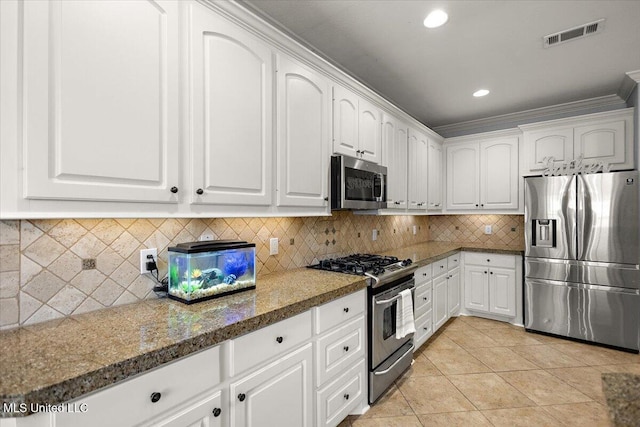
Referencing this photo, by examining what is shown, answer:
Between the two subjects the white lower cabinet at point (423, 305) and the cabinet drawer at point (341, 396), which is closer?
the cabinet drawer at point (341, 396)

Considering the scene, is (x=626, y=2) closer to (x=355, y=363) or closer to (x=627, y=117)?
(x=627, y=117)

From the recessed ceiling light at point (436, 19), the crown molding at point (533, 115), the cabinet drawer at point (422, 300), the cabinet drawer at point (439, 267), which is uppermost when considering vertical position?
the recessed ceiling light at point (436, 19)

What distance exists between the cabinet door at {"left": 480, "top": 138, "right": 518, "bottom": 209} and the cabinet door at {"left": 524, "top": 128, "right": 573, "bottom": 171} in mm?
206

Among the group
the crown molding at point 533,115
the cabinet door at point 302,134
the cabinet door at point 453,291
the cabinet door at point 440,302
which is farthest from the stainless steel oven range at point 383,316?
the crown molding at point 533,115

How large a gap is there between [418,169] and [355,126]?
1.49 m

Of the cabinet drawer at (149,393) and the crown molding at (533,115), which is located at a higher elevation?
the crown molding at (533,115)

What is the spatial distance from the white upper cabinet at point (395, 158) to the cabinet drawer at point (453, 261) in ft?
3.07

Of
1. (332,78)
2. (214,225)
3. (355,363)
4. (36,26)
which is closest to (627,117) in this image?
(332,78)

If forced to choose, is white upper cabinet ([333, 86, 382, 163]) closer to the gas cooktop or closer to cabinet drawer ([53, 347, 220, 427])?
the gas cooktop

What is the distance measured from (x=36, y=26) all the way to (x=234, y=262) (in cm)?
119

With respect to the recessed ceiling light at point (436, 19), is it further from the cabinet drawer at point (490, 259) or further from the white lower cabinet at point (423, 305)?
the cabinet drawer at point (490, 259)

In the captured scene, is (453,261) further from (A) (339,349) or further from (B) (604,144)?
(A) (339,349)

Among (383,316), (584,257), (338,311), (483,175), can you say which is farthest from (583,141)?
(338,311)

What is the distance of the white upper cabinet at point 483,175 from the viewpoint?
13.2 feet
